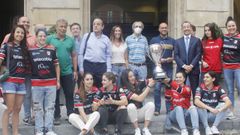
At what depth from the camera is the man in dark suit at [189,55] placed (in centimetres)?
970

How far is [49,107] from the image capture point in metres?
8.49

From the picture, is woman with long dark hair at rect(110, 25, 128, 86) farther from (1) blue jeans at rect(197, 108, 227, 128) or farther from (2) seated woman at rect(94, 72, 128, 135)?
(1) blue jeans at rect(197, 108, 227, 128)

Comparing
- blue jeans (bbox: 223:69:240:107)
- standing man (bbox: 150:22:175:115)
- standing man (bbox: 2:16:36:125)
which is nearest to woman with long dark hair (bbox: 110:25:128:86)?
standing man (bbox: 150:22:175:115)

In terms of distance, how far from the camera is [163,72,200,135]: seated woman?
8.96m

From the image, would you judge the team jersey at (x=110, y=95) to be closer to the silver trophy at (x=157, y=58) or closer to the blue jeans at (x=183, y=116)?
the silver trophy at (x=157, y=58)

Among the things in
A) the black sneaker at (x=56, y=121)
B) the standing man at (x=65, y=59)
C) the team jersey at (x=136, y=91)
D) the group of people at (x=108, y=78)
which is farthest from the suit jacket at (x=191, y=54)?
the black sneaker at (x=56, y=121)

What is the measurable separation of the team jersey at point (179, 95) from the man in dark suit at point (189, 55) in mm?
594

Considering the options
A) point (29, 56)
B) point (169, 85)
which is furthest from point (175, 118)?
point (29, 56)

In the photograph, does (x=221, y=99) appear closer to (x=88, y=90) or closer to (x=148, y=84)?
(x=148, y=84)

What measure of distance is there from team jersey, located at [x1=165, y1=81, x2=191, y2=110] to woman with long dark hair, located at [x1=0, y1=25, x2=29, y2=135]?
2701 millimetres

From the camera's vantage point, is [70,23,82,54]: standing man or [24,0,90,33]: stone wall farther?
[24,0,90,33]: stone wall

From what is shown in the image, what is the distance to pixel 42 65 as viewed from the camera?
331 inches

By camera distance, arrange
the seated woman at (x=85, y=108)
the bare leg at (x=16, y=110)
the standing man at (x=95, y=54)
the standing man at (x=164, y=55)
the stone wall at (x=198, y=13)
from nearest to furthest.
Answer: the bare leg at (x=16, y=110)
the seated woman at (x=85, y=108)
the standing man at (x=95, y=54)
the standing man at (x=164, y=55)
the stone wall at (x=198, y=13)

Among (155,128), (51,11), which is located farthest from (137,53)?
(51,11)
